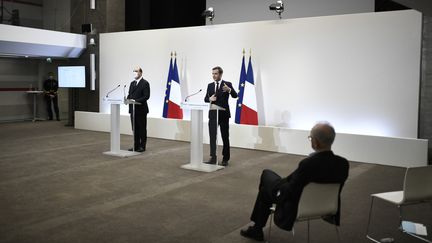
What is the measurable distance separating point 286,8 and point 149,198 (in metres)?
7.19

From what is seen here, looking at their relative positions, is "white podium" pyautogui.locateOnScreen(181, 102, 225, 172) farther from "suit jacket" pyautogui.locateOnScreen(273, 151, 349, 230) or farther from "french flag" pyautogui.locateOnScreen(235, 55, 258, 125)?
"suit jacket" pyautogui.locateOnScreen(273, 151, 349, 230)

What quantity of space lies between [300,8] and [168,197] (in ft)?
23.0

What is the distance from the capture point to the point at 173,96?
10.3 meters

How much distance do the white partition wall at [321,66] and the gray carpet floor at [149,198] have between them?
1042 millimetres

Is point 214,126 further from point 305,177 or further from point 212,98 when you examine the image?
point 305,177

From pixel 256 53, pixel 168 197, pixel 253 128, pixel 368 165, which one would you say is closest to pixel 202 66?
pixel 256 53

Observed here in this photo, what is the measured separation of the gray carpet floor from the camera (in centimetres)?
394

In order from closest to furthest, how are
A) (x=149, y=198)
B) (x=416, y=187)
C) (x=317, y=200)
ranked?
(x=317, y=200)
(x=416, y=187)
(x=149, y=198)

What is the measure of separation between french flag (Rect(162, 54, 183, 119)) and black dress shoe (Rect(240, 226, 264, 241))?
21.4 ft

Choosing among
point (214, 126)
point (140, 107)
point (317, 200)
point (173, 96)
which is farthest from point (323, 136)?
point (173, 96)

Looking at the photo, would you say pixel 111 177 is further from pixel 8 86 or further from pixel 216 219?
pixel 8 86

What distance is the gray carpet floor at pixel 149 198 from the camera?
394cm

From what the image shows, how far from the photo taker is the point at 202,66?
393 inches

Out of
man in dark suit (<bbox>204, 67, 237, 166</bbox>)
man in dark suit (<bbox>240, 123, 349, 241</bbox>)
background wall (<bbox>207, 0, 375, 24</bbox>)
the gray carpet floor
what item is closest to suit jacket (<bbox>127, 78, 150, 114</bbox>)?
the gray carpet floor
